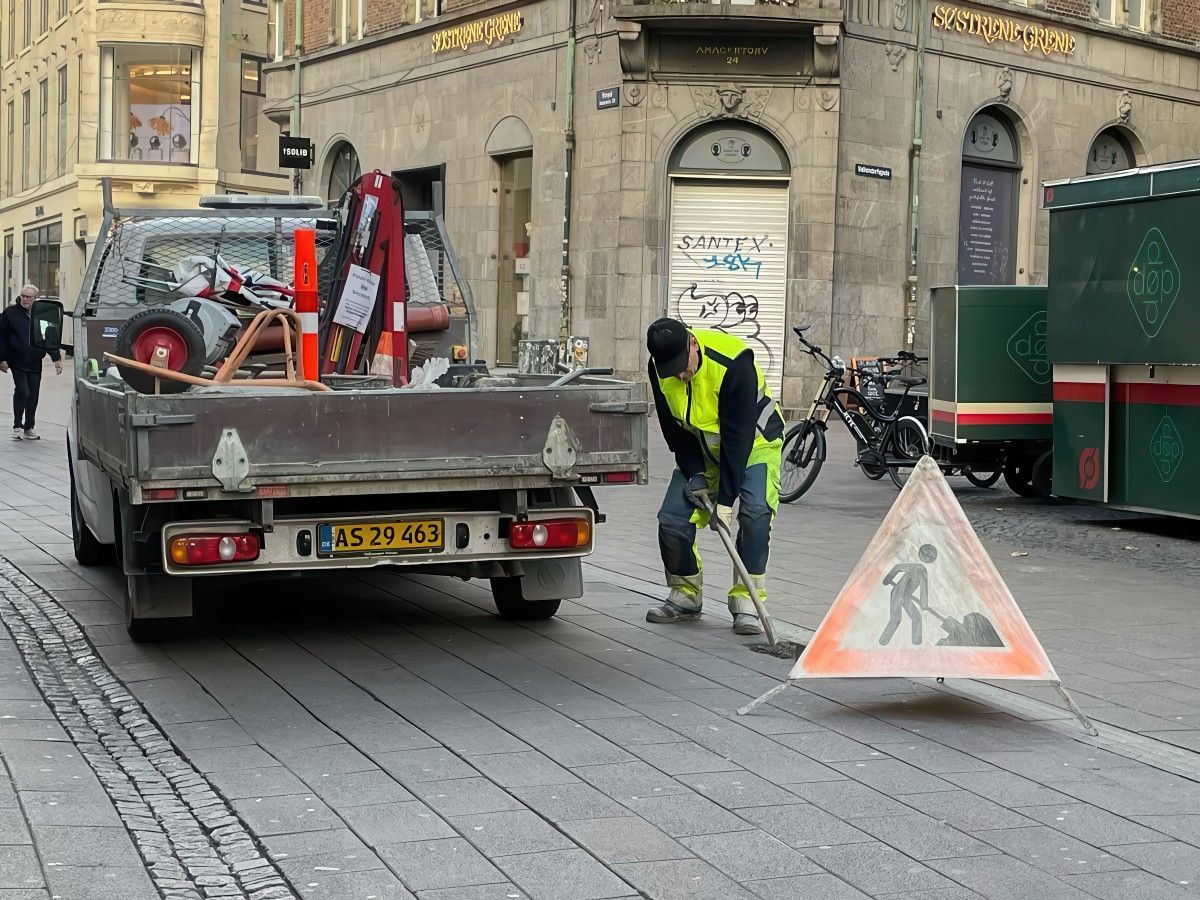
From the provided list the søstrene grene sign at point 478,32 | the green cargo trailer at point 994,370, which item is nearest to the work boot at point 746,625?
the green cargo trailer at point 994,370

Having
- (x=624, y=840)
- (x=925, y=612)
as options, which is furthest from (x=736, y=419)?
(x=624, y=840)

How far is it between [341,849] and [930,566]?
2.60 m

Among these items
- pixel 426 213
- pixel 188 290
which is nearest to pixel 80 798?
pixel 188 290

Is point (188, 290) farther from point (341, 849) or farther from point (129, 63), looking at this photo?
point (129, 63)

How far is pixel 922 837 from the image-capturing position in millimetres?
4582

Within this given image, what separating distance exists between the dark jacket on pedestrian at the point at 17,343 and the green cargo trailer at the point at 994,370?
35.5 feet

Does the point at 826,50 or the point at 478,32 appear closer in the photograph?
the point at 826,50

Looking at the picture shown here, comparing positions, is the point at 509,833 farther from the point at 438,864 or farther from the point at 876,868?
the point at 876,868

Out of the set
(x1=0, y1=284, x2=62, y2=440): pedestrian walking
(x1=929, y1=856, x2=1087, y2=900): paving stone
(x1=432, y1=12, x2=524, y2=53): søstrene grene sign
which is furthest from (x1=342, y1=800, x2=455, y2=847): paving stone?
(x1=432, y1=12, x2=524, y2=53): søstrene grene sign

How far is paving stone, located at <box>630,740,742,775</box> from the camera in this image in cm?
525

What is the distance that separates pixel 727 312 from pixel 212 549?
16.9 m

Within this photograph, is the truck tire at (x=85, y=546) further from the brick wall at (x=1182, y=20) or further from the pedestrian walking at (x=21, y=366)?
the brick wall at (x=1182, y=20)

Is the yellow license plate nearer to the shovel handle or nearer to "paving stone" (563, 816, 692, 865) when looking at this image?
the shovel handle

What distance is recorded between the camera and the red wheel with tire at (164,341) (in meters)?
8.24
